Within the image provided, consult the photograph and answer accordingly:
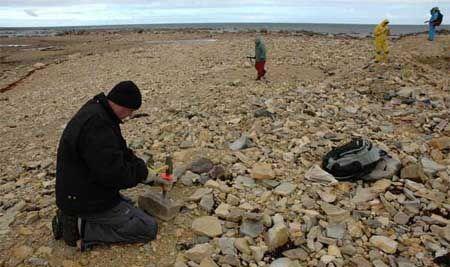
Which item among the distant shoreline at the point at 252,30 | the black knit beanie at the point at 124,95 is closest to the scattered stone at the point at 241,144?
the black knit beanie at the point at 124,95

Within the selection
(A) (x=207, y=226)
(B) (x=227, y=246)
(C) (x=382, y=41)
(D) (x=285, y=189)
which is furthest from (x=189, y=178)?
(C) (x=382, y=41)

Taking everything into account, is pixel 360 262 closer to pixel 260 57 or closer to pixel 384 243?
pixel 384 243

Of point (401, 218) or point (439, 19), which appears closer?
point (401, 218)

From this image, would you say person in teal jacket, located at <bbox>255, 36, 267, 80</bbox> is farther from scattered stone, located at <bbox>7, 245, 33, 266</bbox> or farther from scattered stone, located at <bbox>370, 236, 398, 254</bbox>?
scattered stone, located at <bbox>7, 245, 33, 266</bbox>

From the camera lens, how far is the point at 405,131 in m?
9.04

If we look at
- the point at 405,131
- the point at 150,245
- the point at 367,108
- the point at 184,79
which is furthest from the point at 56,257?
the point at 184,79

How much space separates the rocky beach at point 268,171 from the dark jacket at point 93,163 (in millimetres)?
692

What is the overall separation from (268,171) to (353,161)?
4.29 feet

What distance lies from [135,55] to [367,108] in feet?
55.5

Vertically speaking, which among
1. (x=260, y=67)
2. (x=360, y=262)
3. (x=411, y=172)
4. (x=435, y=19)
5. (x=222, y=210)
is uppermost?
(x=435, y=19)

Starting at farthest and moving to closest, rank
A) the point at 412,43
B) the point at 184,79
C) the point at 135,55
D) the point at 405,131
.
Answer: the point at 135,55, the point at 412,43, the point at 184,79, the point at 405,131

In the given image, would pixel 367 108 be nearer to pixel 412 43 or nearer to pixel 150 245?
pixel 150 245

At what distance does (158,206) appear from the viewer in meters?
5.70

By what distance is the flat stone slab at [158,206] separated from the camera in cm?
569
